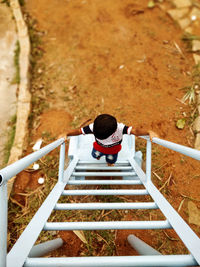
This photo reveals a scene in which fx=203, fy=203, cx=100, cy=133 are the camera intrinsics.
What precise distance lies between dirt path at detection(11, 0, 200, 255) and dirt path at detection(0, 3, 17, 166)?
388 millimetres

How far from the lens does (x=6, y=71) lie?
3.66 meters

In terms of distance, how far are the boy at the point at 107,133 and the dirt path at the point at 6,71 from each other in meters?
1.57

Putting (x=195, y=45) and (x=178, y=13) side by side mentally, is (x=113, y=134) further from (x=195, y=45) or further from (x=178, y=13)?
(x=178, y=13)

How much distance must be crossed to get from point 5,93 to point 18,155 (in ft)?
3.90

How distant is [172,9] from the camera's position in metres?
4.30

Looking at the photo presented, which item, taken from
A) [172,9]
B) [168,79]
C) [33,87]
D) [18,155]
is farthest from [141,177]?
[172,9]

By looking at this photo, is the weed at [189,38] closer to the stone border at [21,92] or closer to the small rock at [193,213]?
the small rock at [193,213]

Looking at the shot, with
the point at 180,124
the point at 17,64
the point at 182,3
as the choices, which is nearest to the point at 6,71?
the point at 17,64

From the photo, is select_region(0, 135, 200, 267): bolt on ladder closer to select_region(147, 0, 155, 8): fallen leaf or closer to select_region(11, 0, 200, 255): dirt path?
select_region(11, 0, 200, 255): dirt path

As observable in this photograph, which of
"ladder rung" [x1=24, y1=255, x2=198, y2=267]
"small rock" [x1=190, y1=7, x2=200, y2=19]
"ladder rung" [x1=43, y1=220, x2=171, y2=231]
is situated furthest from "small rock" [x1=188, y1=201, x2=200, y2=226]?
"small rock" [x1=190, y1=7, x2=200, y2=19]

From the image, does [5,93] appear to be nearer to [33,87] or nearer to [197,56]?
[33,87]

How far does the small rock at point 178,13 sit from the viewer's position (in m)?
4.21

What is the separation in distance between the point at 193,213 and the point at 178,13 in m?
3.92

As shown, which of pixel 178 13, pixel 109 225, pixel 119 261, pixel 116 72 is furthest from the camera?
pixel 178 13
